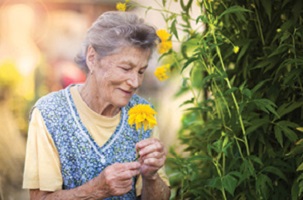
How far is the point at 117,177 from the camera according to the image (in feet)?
6.64

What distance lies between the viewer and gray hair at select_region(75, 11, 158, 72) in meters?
2.16

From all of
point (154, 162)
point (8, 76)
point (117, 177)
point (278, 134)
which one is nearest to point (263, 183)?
point (278, 134)

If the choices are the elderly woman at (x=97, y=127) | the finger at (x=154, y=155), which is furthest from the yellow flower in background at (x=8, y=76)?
the finger at (x=154, y=155)

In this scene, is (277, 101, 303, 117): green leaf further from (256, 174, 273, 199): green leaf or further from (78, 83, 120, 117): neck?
(78, 83, 120, 117): neck

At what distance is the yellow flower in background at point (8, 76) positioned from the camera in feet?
11.2

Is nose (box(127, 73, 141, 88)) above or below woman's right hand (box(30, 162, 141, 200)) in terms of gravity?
above

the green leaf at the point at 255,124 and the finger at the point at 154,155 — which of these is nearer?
the finger at the point at 154,155

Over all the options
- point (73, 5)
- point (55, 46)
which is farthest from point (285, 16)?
point (73, 5)

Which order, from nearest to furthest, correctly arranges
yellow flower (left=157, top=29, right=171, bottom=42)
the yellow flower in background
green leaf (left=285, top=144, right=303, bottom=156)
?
green leaf (left=285, top=144, right=303, bottom=156), yellow flower (left=157, top=29, right=171, bottom=42), the yellow flower in background

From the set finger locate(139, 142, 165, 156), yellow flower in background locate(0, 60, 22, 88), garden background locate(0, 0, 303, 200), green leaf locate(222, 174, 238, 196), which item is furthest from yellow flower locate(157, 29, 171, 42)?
yellow flower in background locate(0, 60, 22, 88)

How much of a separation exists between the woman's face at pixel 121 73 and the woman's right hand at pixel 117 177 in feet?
0.81

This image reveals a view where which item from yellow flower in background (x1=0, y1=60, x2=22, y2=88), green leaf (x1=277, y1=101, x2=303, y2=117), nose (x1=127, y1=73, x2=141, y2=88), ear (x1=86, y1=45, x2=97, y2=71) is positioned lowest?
green leaf (x1=277, y1=101, x2=303, y2=117)

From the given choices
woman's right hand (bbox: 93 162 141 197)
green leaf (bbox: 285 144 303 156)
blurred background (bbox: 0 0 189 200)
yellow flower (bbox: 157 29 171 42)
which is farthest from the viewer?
blurred background (bbox: 0 0 189 200)

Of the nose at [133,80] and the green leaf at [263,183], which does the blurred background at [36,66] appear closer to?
the nose at [133,80]
